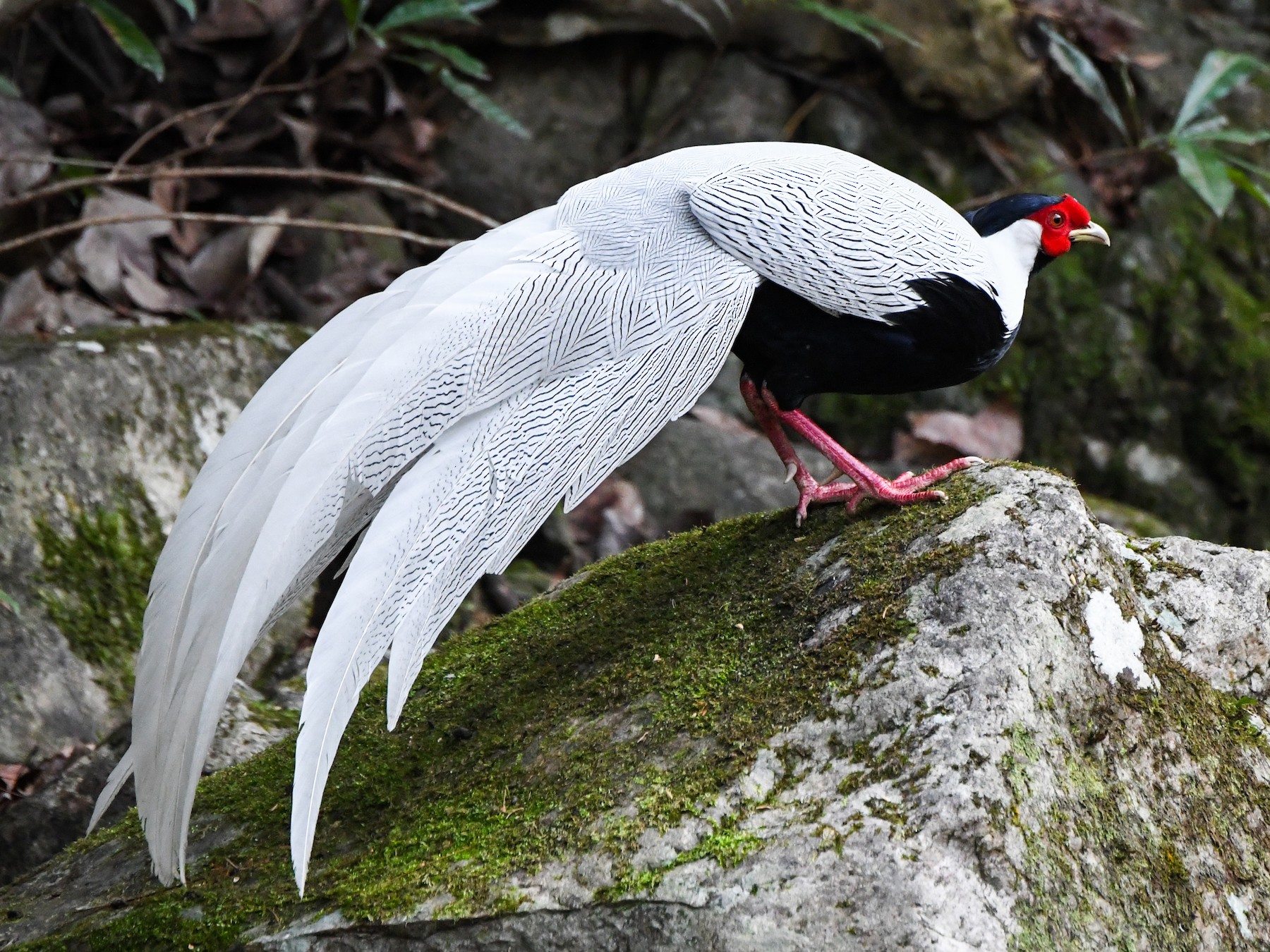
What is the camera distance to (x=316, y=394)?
2604 millimetres

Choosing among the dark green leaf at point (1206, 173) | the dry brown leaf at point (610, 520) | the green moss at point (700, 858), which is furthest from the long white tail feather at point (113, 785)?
the dark green leaf at point (1206, 173)

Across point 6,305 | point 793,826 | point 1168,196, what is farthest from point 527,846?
point 1168,196

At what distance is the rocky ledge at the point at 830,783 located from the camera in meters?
2.14

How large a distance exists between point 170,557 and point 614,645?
973 mm

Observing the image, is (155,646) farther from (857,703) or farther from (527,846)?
(857,703)

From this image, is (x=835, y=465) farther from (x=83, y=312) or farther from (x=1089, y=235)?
(x=83, y=312)

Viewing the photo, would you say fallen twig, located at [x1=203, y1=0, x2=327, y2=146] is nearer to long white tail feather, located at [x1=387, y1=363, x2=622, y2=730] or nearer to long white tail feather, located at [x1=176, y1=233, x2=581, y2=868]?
long white tail feather, located at [x1=176, y1=233, x2=581, y2=868]

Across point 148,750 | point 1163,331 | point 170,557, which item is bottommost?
point 1163,331

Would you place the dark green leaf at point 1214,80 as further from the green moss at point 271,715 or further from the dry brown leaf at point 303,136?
the green moss at point 271,715

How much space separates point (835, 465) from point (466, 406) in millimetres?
868

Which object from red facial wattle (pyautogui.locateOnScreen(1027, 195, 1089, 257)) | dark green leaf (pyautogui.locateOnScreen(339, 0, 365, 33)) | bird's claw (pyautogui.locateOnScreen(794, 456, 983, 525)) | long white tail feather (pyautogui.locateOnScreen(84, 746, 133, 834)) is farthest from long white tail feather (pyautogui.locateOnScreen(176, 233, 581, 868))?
dark green leaf (pyautogui.locateOnScreen(339, 0, 365, 33))

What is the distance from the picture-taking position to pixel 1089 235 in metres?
3.26

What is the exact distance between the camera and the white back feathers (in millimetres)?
2400

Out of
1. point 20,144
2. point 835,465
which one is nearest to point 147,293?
point 20,144
